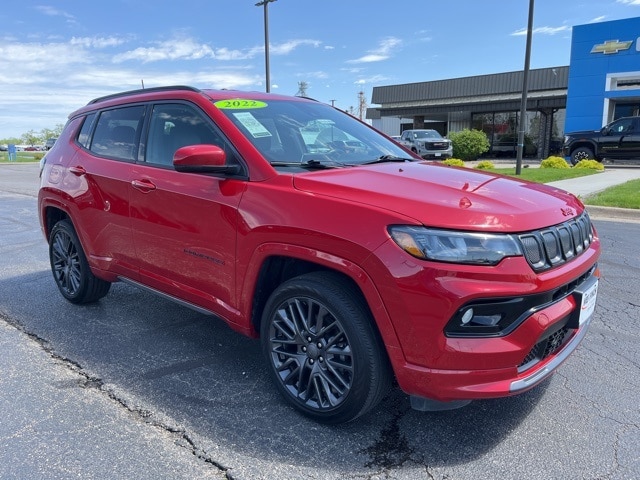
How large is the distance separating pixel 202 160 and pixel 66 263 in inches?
103

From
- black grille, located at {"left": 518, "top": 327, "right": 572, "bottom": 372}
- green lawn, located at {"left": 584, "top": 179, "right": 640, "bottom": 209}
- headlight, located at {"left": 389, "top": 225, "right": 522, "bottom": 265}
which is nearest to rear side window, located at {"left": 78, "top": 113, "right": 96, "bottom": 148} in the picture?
headlight, located at {"left": 389, "top": 225, "right": 522, "bottom": 265}

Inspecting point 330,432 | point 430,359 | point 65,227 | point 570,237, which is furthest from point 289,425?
point 65,227

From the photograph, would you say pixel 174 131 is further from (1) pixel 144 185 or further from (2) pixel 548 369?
(2) pixel 548 369

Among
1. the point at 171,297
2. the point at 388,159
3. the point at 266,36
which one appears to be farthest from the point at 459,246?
the point at 266,36

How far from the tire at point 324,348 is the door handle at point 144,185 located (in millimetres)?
1318

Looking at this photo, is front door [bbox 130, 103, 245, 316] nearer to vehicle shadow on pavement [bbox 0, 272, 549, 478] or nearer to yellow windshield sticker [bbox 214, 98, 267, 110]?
yellow windshield sticker [bbox 214, 98, 267, 110]

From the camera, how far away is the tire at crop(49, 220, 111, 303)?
4.62m

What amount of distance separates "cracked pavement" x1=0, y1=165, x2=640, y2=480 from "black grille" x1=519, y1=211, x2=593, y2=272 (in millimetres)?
952

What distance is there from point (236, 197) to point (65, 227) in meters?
2.51

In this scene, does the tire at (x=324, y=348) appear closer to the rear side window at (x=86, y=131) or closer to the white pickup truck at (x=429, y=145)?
the rear side window at (x=86, y=131)

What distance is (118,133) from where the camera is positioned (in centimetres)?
425

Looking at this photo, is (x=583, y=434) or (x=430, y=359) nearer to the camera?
(x=430, y=359)

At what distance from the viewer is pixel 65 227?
15.6ft

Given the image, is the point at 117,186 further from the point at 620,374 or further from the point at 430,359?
the point at 620,374
